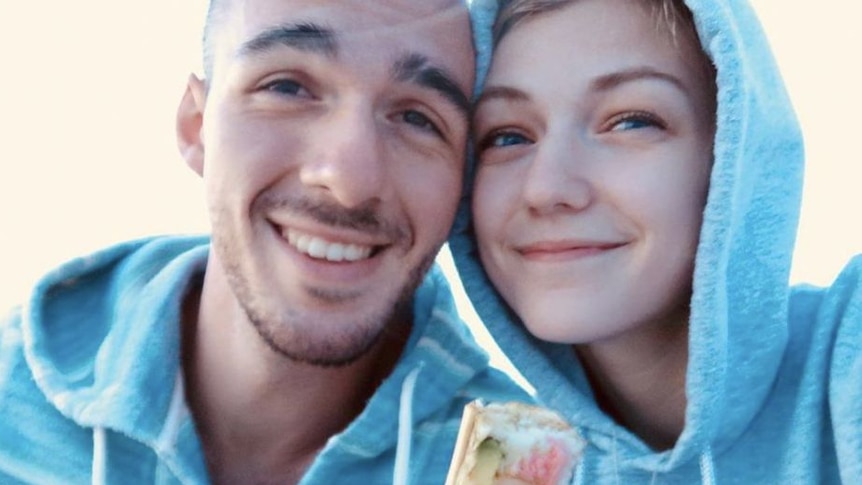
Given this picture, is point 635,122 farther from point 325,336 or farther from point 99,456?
point 99,456

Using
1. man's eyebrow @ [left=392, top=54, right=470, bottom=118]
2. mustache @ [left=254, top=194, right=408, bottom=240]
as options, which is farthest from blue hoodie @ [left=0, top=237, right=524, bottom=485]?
man's eyebrow @ [left=392, top=54, right=470, bottom=118]

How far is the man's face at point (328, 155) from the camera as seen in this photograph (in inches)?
55.2

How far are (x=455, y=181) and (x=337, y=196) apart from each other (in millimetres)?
181

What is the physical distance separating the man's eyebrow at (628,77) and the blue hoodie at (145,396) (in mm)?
474

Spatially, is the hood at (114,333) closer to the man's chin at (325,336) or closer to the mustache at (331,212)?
the man's chin at (325,336)

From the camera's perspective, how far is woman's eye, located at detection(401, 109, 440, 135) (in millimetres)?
1470

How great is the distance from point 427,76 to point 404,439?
1.61ft

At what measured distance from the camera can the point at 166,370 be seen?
1.55 metres

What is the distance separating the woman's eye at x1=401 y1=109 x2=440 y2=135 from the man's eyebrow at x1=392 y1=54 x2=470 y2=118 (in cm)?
4

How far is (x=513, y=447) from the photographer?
1.23m

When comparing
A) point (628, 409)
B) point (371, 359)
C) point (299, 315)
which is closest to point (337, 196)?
point (299, 315)

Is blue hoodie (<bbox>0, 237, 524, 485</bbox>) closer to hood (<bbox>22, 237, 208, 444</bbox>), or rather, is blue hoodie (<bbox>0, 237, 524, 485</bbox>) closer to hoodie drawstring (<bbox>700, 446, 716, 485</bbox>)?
hood (<bbox>22, 237, 208, 444</bbox>)

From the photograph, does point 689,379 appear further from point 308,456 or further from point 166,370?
point 166,370

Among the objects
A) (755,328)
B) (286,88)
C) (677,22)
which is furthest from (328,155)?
(755,328)
